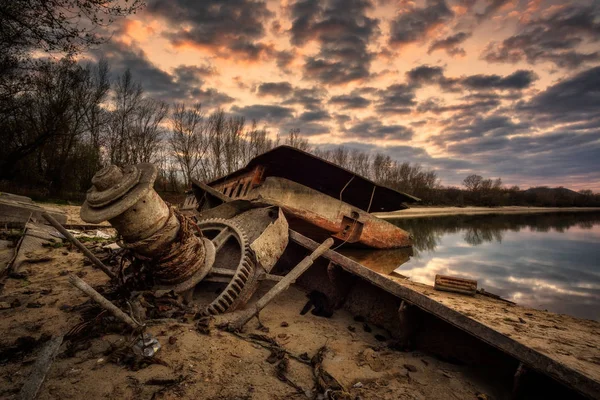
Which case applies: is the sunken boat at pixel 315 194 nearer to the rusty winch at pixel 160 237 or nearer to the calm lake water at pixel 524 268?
the calm lake water at pixel 524 268

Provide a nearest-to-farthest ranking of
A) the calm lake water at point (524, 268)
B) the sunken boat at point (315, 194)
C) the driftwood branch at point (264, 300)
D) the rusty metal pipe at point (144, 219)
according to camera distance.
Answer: the rusty metal pipe at point (144, 219)
the driftwood branch at point (264, 300)
the calm lake water at point (524, 268)
the sunken boat at point (315, 194)

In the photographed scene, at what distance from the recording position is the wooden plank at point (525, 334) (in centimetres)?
192

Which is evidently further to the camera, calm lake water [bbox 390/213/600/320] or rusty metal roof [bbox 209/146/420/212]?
rusty metal roof [bbox 209/146/420/212]

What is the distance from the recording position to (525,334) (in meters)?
3.95

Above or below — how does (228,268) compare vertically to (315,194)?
below

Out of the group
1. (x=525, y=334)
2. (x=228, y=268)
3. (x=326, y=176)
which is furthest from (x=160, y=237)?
(x=326, y=176)

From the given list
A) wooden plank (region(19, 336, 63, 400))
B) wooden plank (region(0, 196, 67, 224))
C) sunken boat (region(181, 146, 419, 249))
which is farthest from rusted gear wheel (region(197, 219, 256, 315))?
wooden plank (region(0, 196, 67, 224))

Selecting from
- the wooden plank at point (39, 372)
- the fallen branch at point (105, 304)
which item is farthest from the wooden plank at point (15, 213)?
the wooden plank at point (39, 372)

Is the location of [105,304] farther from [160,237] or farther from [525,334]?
[525,334]

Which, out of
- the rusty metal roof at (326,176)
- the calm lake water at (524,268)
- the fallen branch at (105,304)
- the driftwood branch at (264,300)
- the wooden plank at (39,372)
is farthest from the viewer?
the rusty metal roof at (326,176)

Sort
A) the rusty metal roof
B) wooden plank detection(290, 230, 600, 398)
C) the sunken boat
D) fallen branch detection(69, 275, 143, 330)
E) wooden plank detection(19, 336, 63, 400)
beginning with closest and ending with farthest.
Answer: wooden plank detection(19, 336, 63, 400) < wooden plank detection(290, 230, 600, 398) < fallen branch detection(69, 275, 143, 330) < the rusty metal roof < the sunken boat

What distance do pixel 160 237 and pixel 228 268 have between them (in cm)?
124

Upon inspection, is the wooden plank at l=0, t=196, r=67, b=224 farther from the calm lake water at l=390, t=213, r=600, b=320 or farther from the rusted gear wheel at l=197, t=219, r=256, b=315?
the calm lake water at l=390, t=213, r=600, b=320

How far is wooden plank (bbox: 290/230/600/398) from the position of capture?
1.92 metres
